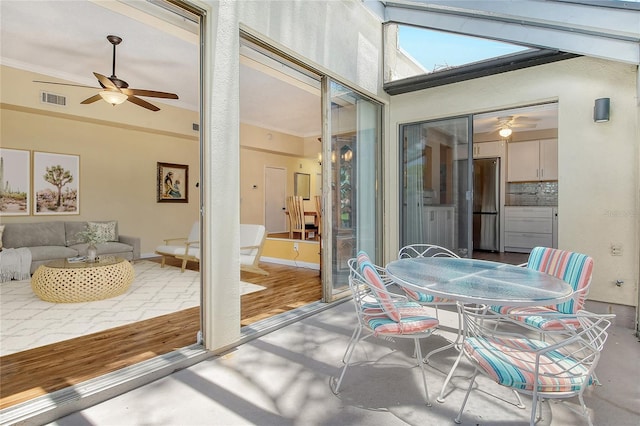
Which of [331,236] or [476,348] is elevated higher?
[331,236]

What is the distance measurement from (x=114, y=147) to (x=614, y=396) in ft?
24.8

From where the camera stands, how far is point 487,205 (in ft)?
24.4

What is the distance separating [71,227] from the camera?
579cm

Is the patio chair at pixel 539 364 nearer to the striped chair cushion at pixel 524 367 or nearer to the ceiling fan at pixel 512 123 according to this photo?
the striped chair cushion at pixel 524 367

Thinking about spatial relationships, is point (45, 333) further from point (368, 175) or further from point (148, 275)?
point (368, 175)

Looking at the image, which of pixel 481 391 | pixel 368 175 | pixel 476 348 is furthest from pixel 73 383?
pixel 368 175

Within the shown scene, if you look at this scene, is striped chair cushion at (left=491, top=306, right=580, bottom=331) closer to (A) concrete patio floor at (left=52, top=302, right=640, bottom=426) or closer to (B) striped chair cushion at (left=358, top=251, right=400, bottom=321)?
(A) concrete patio floor at (left=52, top=302, right=640, bottom=426)

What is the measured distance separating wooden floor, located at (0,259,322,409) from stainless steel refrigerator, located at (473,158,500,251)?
508cm

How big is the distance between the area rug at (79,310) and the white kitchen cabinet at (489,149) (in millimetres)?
5784

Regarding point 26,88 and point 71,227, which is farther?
point 71,227

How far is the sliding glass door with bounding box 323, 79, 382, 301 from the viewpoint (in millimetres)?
3838

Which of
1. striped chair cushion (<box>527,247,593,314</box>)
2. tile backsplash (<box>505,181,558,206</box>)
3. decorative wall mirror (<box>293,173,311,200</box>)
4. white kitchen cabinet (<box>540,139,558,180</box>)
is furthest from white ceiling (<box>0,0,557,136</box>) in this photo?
decorative wall mirror (<box>293,173,311,200</box>)

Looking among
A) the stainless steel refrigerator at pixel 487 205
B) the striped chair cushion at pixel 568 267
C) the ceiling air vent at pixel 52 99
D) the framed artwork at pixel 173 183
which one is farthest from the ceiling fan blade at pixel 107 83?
the stainless steel refrigerator at pixel 487 205

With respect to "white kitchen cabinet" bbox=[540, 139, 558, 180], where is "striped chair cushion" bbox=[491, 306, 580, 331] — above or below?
below
